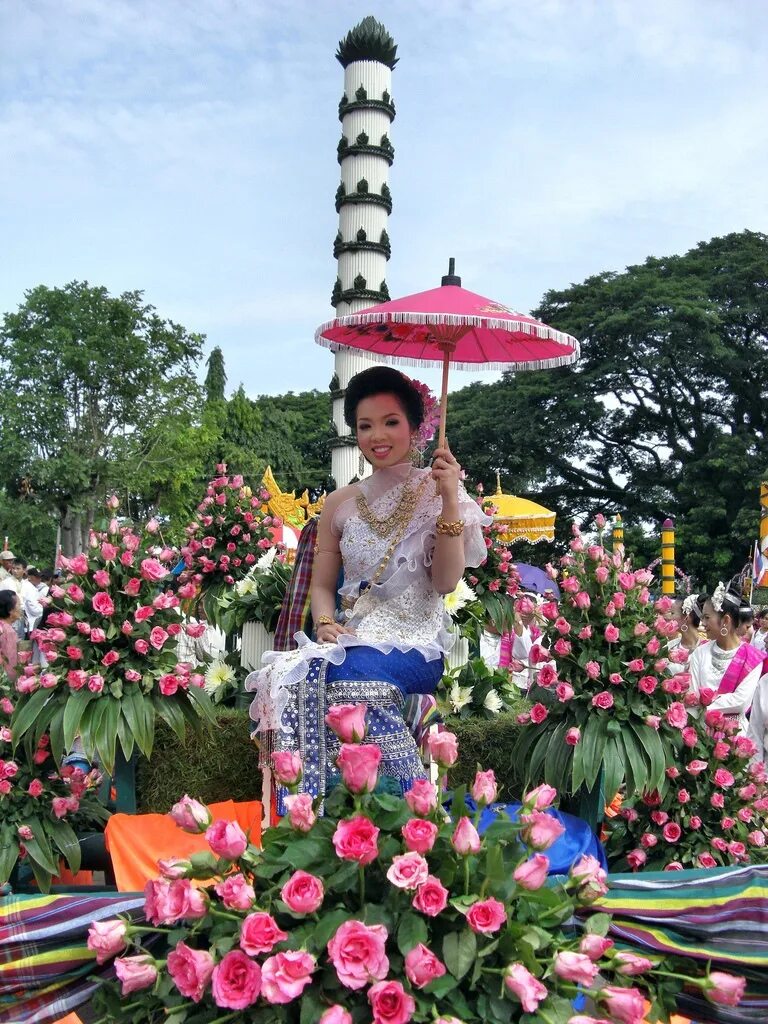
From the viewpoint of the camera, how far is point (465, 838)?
1.52 metres

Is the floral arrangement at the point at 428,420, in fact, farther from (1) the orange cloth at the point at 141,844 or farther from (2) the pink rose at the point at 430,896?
(2) the pink rose at the point at 430,896

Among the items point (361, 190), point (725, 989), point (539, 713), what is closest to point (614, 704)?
point (539, 713)

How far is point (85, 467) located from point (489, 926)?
73.3 feet

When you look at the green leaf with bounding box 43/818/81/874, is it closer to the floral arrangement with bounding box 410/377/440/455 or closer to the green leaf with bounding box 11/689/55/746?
the green leaf with bounding box 11/689/55/746

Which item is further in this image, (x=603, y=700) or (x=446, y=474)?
(x=603, y=700)

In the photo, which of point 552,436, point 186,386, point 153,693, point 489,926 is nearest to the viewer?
point 489,926

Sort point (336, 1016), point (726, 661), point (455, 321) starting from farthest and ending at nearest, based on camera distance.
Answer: point (726, 661), point (455, 321), point (336, 1016)

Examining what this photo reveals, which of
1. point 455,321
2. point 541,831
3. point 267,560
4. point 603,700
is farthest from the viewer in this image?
point 267,560

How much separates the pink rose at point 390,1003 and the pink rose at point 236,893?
0.24 meters

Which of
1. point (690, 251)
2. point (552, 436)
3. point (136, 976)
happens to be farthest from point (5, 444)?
point (136, 976)

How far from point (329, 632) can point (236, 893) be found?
1709 millimetres

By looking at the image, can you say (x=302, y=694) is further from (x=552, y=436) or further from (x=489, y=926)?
(x=552, y=436)

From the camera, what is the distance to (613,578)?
3.78 m

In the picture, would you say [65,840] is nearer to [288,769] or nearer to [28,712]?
[28,712]
